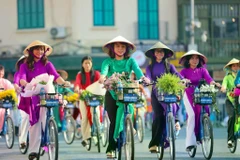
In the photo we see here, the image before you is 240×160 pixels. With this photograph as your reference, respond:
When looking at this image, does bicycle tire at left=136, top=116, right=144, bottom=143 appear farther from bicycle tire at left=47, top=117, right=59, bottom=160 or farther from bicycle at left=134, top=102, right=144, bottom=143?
bicycle tire at left=47, top=117, right=59, bottom=160

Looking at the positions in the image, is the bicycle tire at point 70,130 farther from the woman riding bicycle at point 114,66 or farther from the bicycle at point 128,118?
the bicycle at point 128,118

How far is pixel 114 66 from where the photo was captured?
13.6 m

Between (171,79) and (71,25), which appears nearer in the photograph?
(171,79)

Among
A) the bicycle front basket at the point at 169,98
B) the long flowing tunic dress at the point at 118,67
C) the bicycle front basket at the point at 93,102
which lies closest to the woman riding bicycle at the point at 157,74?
the bicycle front basket at the point at 169,98

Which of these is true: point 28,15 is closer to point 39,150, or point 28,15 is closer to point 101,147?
point 101,147

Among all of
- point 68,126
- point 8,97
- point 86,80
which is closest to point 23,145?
point 86,80

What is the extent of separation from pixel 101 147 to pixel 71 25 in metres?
22.5

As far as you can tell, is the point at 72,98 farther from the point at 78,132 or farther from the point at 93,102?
the point at 93,102

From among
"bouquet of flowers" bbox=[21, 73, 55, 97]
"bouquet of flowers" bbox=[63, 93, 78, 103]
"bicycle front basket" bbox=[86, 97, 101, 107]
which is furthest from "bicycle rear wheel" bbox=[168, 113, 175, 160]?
"bouquet of flowers" bbox=[63, 93, 78, 103]

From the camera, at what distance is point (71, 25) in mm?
40375

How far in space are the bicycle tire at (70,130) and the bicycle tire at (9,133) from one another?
5.48 feet

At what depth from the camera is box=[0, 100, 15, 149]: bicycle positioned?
18953mm

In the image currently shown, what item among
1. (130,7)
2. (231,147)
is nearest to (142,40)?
(130,7)

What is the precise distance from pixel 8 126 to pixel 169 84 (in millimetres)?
6769
